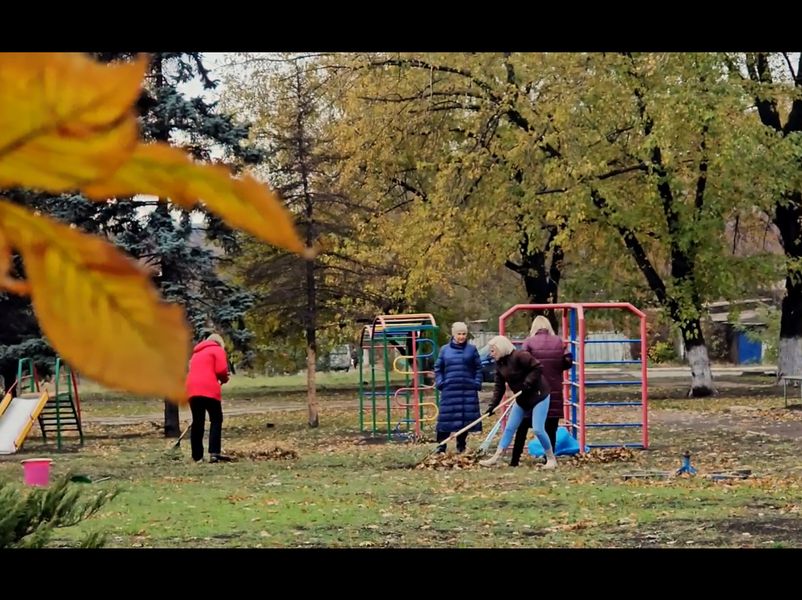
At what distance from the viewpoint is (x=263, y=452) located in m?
10.6

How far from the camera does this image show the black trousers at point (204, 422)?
9242 millimetres

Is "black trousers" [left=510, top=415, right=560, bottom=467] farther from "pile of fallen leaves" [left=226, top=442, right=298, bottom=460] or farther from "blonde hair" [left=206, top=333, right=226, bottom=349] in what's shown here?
"blonde hair" [left=206, top=333, right=226, bottom=349]

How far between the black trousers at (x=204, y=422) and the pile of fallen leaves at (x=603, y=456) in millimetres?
2593

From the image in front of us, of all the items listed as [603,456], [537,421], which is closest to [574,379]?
[603,456]

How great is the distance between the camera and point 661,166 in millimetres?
15797

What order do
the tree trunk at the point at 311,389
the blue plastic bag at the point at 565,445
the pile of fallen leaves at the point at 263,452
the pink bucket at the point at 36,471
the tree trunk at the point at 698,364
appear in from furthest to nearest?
the tree trunk at the point at 698,364
the tree trunk at the point at 311,389
the pile of fallen leaves at the point at 263,452
the blue plastic bag at the point at 565,445
the pink bucket at the point at 36,471

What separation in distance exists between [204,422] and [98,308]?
27.0 ft

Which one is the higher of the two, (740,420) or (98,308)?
(98,308)

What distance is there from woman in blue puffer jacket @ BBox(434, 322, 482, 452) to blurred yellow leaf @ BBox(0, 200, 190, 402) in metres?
7.74

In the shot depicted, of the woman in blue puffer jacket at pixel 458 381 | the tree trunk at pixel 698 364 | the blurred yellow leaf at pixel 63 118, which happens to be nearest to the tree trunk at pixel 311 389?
the woman in blue puffer jacket at pixel 458 381

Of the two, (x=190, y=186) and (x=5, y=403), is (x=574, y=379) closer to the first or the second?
(x=5, y=403)

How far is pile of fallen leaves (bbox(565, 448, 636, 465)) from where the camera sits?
957 cm

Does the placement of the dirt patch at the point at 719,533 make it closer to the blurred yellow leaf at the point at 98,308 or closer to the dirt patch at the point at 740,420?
the blurred yellow leaf at the point at 98,308

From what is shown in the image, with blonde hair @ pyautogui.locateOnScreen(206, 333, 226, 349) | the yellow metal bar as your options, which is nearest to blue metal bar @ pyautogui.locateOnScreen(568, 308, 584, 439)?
blonde hair @ pyautogui.locateOnScreen(206, 333, 226, 349)
